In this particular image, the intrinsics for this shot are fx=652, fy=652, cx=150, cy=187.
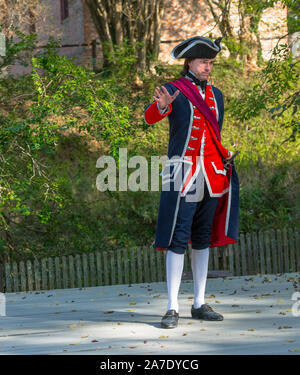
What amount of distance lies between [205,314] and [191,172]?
111cm

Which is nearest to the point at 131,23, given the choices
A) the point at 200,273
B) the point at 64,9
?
the point at 64,9

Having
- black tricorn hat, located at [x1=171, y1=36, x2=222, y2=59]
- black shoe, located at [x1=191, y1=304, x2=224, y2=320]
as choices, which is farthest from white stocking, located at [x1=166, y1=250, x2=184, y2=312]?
black tricorn hat, located at [x1=171, y1=36, x2=222, y2=59]

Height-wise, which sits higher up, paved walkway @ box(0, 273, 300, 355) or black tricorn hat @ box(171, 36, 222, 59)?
black tricorn hat @ box(171, 36, 222, 59)

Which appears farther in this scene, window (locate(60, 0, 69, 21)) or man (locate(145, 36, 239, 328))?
window (locate(60, 0, 69, 21))

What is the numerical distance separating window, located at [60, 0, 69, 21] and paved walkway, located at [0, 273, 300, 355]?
1532 cm

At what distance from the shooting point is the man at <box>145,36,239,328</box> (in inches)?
193

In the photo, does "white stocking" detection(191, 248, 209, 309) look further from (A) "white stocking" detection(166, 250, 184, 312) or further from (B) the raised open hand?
(B) the raised open hand

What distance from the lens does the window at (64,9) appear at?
21.0 meters

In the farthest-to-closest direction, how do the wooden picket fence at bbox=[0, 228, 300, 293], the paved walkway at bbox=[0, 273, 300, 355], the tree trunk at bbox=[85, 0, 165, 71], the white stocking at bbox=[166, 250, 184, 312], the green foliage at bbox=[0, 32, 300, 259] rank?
the tree trunk at bbox=[85, 0, 165, 71] → the wooden picket fence at bbox=[0, 228, 300, 293] → the green foliage at bbox=[0, 32, 300, 259] → the white stocking at bbox=[166, 250, 184, 312] → the paved walkway at bbox=[0, 273, 300, 355]

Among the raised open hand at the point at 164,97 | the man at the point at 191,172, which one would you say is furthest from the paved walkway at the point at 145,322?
the raised open hand at the point at 164,97

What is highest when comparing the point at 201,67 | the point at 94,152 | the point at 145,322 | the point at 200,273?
the point at 201,67

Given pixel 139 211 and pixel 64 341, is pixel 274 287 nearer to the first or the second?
pixel 64 341

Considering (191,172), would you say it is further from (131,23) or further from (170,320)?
(131,23)

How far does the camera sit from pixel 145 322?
509 cm
